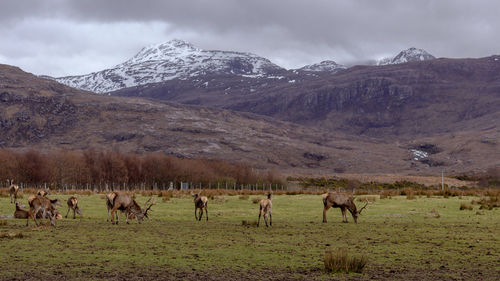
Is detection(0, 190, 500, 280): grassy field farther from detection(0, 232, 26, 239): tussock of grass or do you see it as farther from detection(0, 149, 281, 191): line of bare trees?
detection(0, 149, 281, 191): line of bare trees

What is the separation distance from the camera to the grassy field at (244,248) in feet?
51.3

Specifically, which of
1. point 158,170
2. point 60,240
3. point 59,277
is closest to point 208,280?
point 59,277

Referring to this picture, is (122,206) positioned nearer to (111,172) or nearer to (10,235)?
(10,235)

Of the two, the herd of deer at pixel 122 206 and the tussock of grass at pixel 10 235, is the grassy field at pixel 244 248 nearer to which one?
the tussock of grass at pixel 10 235

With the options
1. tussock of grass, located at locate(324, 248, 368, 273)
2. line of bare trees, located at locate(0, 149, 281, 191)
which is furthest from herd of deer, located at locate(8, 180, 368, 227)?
line of bare trees, located at locate(0, 149, 281, 191)

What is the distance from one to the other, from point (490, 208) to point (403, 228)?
14.7 metres

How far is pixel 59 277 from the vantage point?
48.7 ft

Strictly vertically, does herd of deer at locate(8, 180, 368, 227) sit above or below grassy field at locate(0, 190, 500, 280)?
above

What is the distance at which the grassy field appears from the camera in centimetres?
1565

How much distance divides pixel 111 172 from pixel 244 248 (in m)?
113

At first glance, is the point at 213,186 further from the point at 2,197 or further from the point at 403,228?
the point at 403,228

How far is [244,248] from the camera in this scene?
19.8 m

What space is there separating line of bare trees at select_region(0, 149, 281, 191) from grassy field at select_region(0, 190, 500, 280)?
288 ft

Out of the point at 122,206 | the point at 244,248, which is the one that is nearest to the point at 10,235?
the point at 122,206
